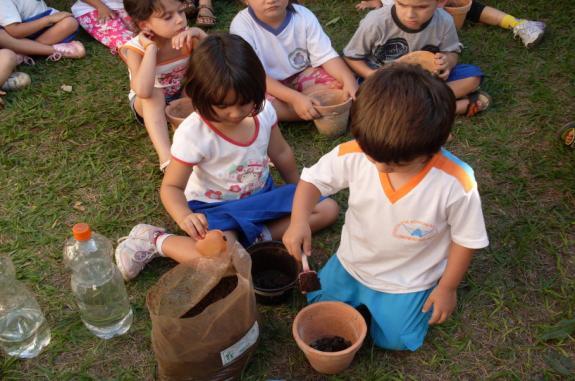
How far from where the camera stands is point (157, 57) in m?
3.08

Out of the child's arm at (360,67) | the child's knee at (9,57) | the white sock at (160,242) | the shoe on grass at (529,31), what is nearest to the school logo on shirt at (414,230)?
the white sock at (160,242)

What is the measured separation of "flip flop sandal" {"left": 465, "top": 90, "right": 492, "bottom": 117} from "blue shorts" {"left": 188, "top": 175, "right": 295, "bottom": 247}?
1.42 m

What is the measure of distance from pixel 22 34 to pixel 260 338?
318cm

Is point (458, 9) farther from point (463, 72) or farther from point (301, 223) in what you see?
point (301, 223)

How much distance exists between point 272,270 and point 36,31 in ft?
9.64

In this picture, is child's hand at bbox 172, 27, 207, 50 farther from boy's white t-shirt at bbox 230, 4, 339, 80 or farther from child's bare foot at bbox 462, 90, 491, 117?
child's bare foot at bbox 462, 90, 491, 117

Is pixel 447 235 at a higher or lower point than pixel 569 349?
higher

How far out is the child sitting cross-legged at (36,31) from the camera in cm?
398

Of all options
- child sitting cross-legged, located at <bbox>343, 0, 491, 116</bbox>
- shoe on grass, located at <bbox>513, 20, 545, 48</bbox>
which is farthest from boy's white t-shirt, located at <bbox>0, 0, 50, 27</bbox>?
shoe on grass, located at <bbox>513, 20, 545, 48</bbox>

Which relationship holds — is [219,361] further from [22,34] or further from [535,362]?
[22,34]

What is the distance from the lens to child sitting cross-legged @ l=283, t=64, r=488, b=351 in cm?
152

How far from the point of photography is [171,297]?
1841 mm

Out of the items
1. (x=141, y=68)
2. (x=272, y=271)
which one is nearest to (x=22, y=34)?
(x=141, y=68)

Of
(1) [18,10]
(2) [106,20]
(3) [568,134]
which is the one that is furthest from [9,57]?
(3) [568,134]
